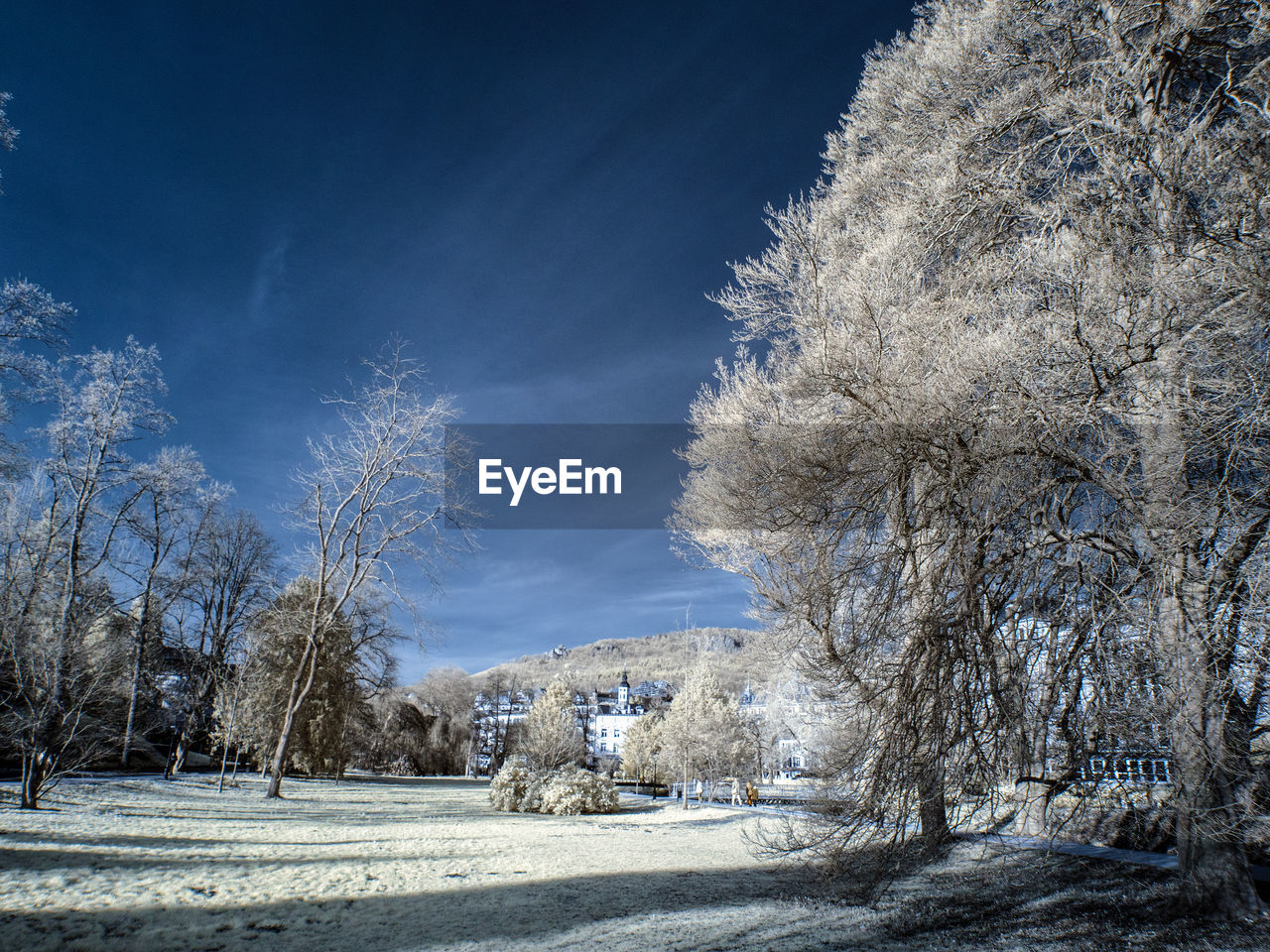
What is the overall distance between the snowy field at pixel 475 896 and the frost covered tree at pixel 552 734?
16.3 meters

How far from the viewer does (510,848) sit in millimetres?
10320

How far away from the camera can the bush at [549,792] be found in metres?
18.6

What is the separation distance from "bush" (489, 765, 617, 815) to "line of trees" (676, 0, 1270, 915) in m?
15.0

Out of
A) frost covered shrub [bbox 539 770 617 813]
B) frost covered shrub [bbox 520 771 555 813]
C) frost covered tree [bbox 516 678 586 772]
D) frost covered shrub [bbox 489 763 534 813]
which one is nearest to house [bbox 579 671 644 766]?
frost covered tree [bbox 516 678 586 772]

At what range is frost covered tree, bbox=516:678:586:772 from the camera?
89.6 feet

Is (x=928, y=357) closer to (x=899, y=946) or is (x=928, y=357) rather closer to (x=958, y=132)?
(x=958, y=132)

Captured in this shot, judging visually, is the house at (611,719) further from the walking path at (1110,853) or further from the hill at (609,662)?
the walking path at (1110,853)

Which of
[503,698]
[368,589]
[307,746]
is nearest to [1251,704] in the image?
[368,589]

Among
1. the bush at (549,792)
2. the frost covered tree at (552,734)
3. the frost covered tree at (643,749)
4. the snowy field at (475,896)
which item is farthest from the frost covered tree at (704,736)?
the snowy field at (475,896)

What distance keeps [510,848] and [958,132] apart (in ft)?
36.6

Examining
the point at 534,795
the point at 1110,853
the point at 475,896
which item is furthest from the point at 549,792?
the point at 1110,853

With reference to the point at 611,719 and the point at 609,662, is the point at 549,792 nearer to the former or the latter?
the point at 611,719

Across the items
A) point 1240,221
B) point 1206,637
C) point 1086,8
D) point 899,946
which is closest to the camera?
point 1206,637

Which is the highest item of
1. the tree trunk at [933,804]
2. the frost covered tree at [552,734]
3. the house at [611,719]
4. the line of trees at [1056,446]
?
the line of trees at [1056,446]
